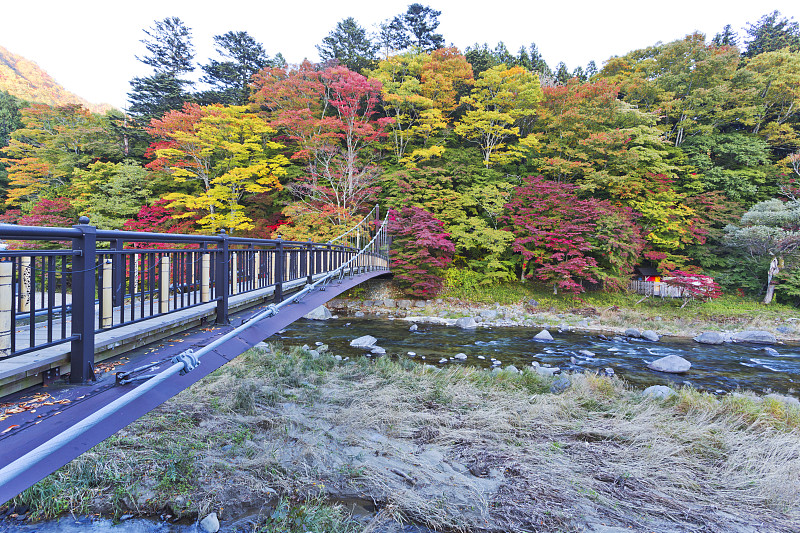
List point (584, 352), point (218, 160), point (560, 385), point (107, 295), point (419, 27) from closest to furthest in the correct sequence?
point (107, 295), point (560, 385), point (584, 352), point (218, 160), point (419, 27)

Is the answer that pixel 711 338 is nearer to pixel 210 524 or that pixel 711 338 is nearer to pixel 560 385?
pixel 560 385

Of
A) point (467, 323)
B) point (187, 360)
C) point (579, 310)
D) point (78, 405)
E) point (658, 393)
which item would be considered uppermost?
point (187, 360)

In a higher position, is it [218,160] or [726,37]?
[726,37]

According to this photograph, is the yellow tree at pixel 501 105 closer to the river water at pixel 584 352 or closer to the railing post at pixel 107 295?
the river water at pixel 584 352

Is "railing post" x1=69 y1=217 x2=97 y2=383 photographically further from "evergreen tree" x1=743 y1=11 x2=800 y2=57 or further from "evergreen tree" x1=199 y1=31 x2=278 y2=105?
"evergreen tree" x1=743 y1=11 x2=800 y2=57

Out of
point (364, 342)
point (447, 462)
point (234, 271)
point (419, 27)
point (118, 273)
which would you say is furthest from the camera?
point (419, 27)

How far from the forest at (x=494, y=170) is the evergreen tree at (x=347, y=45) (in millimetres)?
5186

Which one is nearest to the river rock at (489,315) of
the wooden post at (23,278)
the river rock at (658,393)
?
the river rock at (658,393)

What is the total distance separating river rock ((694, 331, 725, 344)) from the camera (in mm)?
9383

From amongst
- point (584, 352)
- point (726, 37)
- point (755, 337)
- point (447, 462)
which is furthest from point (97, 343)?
point (726, 37)

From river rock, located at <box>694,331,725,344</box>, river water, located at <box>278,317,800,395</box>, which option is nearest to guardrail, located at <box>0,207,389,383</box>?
river water, located at <box>278,317,800,395</box>

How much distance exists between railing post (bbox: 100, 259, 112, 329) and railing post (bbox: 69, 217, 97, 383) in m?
0.26

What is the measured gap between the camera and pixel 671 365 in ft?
23.5

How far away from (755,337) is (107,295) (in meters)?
13.9
